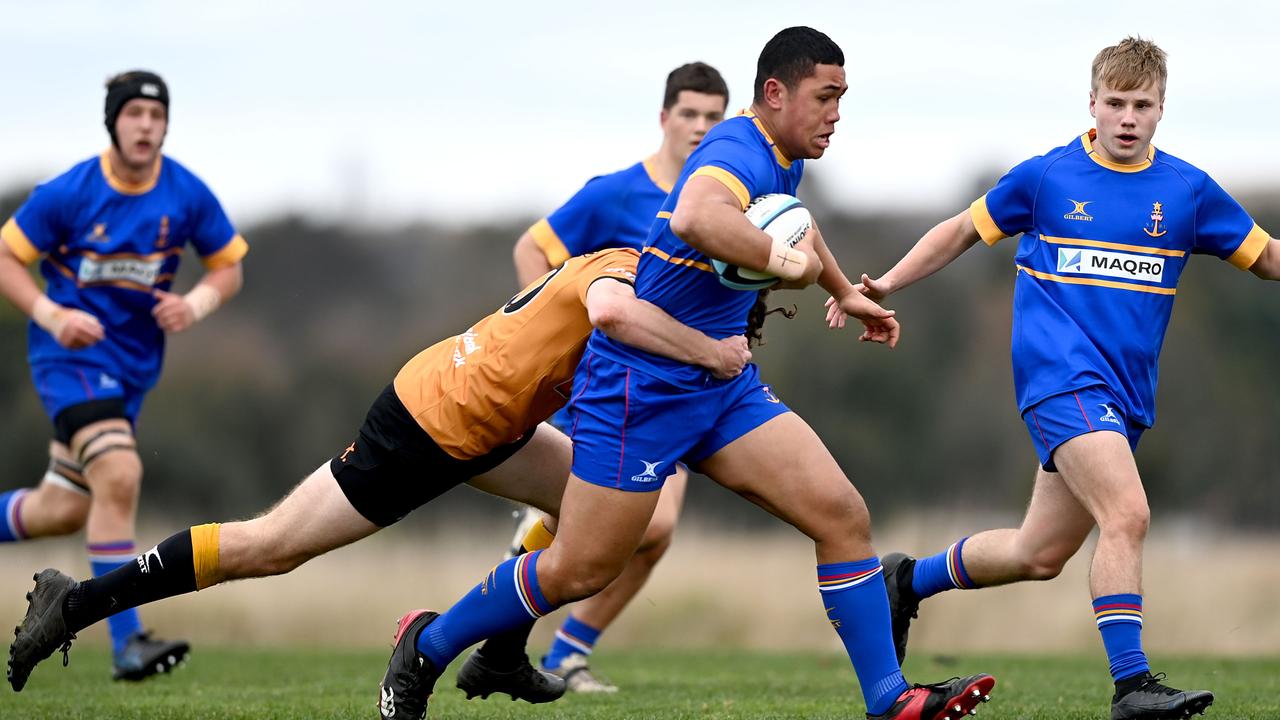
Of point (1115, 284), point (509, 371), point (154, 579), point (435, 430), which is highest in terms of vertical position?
point (1115, 284)

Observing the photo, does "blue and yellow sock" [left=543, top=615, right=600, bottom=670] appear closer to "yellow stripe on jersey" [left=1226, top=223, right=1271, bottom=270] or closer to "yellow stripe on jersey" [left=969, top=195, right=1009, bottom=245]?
"yellow stripe on jersey" [left=969, top=195, right=1009, bottom=245]

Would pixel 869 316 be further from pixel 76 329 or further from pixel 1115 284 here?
pixel 76 329

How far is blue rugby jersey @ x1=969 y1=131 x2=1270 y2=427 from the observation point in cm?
583

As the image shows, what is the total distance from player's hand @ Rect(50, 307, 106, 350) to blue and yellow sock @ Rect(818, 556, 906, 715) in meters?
4.30

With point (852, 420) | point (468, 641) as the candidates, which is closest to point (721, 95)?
point (468, 641)

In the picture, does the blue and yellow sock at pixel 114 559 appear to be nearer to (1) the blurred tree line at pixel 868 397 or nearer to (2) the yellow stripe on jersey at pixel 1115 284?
(2) the yellow stripe on jersey at pixel 1115 284

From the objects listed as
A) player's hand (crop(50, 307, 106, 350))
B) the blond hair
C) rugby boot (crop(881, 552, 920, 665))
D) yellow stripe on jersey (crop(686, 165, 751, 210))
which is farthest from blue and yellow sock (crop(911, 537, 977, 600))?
player's hand (crop(50, 307, 106, 350))

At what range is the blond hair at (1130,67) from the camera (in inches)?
230

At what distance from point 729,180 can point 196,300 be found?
4.45 meters

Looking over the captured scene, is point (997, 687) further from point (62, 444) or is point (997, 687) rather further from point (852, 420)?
point (852, 420)

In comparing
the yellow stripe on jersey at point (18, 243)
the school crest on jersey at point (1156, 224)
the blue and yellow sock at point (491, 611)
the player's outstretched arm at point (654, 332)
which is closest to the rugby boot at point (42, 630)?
the blue and yellow sock at point (491, 611)

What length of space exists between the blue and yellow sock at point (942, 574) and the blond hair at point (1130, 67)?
1.94 meters

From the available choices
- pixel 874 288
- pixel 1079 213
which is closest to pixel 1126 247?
pixel 1079 213

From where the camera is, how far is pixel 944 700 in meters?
5.12
